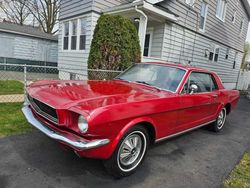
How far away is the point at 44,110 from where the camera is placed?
2.87 meters

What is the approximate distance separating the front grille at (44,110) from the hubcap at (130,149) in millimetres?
967

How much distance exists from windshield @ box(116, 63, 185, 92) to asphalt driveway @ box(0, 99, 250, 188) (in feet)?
3.99

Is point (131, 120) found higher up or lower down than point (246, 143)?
higher up

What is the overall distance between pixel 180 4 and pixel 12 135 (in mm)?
9785

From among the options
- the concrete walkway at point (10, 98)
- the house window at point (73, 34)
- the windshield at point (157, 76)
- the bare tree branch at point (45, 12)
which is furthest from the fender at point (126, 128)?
the bare tree branch at point (45, 12)

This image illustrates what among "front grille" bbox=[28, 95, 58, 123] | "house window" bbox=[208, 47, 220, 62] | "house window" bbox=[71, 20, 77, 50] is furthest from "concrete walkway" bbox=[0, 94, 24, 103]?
"house window" bbox=[208, 47, 220, 62]

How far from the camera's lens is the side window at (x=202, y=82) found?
3840 millimetres

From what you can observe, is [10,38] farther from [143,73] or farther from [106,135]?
[106,135]

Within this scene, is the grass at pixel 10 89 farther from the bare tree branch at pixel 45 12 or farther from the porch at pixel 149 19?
the bare tree branch at pixel 45 12

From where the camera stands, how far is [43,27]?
97.4 ft

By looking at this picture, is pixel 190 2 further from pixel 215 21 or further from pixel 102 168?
pixel 102 168

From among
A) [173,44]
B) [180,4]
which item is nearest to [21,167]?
[173,44]

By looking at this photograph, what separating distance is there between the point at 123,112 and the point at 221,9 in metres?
15.1

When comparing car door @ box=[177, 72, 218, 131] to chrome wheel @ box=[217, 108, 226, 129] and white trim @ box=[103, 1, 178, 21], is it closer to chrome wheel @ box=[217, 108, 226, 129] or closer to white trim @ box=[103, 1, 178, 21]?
chrome wheel @ box=[217, 108, 226, 129]
